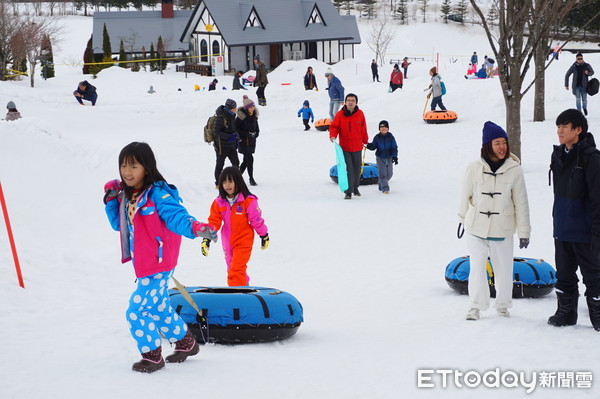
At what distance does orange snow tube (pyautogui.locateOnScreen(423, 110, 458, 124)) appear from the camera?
71.3 ft

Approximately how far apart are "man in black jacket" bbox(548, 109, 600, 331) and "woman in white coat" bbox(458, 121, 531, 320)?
300 millimetres

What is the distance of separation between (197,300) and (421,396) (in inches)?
84.8

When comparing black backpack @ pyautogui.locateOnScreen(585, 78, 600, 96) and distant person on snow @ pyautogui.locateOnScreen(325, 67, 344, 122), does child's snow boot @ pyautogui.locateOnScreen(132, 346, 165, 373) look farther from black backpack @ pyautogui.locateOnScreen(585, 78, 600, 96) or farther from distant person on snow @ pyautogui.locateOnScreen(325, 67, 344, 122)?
black backpack @ pyautogui.locateOnScreen(585, 78, 600, 96)

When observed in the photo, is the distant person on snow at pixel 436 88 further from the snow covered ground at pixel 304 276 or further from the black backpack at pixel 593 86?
the black backpack at pixel 593 86

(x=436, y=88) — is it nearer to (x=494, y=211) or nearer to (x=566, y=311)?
(x=494, y=211)

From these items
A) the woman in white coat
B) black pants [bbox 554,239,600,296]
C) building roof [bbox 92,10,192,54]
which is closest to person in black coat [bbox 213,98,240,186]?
the woman in white coat

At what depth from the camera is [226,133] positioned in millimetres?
13859

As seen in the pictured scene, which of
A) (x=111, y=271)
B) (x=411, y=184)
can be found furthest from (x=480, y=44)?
(x=111, y=271)

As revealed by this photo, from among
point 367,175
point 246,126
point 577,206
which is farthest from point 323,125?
point 577,206

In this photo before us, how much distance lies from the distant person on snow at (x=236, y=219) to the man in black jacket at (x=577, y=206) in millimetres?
2606

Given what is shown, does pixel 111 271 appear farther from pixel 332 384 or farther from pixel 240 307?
pixel 332 384

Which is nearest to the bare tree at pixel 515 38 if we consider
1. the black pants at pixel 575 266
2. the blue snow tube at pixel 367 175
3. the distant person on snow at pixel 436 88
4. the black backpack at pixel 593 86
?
the blue snow tube at pixel 367 175

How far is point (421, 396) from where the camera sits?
15.3 feet
